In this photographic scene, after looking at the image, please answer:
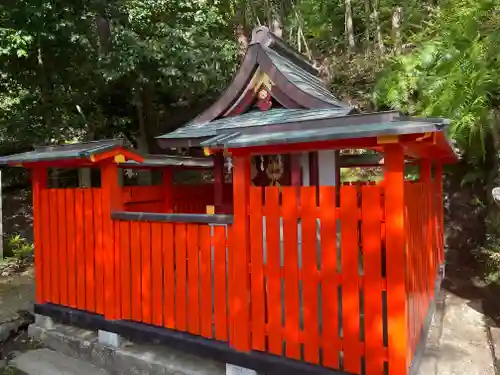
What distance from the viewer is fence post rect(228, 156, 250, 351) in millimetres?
3605

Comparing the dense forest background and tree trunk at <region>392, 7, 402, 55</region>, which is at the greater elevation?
tree trunk at <region>392, 7, 402, 55</region>

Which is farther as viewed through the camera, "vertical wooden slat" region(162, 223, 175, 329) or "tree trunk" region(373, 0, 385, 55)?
"tree trunk" region(373, 0, 385, 55)

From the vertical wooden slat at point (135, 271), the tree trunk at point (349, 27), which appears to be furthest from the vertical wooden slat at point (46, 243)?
the tree trunk at point (349, 27)

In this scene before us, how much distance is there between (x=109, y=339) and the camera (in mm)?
4555

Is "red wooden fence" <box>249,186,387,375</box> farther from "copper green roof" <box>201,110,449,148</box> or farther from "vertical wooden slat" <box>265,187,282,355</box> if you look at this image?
"copper green roof" <box>201,110,449,148</box>

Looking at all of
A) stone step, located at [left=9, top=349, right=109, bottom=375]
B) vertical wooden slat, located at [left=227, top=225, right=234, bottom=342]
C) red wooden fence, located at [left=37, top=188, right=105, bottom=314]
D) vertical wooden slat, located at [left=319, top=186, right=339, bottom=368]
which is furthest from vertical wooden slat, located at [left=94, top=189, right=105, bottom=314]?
vertical wooden slat, located at [left=319, top=186, right=339, bottom=368]

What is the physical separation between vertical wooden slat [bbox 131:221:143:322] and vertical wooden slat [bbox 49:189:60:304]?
49.7 inches

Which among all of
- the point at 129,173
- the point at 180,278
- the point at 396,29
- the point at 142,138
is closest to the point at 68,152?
the point at 180,278

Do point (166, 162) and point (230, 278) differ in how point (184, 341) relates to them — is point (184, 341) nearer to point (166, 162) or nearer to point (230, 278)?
point (230, 278)

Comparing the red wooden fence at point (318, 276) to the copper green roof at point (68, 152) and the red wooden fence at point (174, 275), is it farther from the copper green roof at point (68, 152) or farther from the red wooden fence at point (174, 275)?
the copper green roof at point (68, 152)

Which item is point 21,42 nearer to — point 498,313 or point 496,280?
point 498,313

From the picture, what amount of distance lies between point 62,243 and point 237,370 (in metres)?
2.69

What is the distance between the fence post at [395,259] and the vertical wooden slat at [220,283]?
1.49 metres

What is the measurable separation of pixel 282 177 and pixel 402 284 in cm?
387
